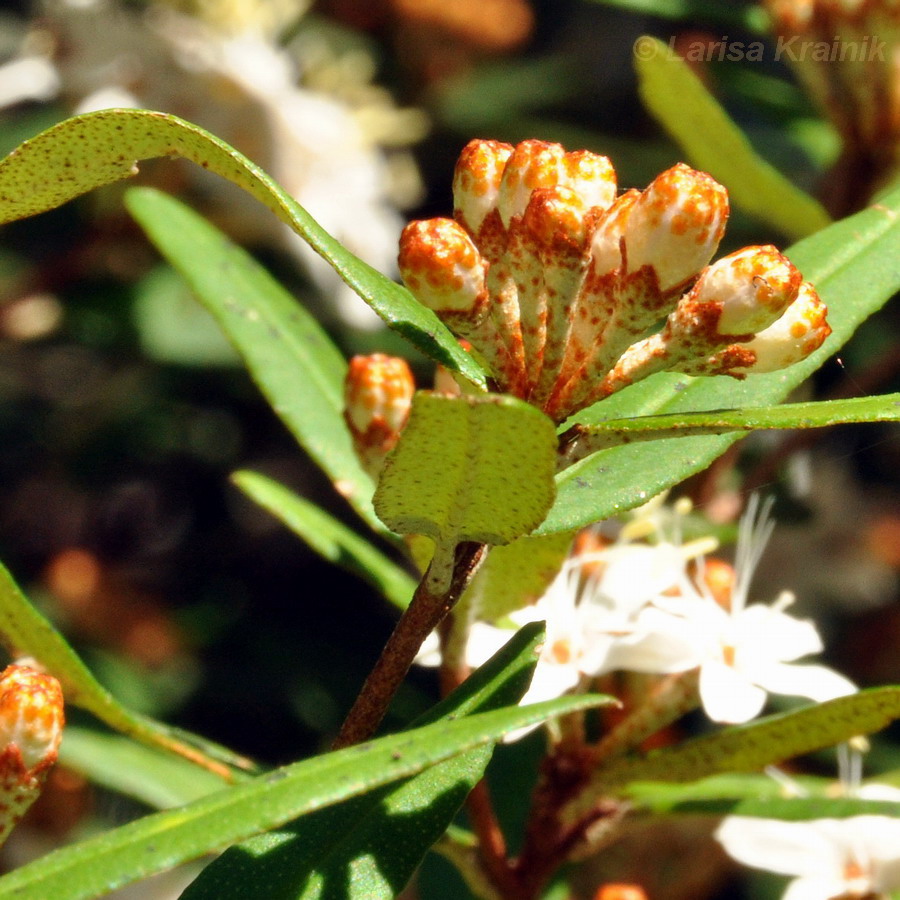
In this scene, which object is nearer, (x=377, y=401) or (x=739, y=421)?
(x=739, y=421)

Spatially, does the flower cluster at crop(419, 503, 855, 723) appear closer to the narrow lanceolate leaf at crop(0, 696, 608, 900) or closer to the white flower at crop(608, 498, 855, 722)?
the white flower at crop(608, 498, 855, 722)

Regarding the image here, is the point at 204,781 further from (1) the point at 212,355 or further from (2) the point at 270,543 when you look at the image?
(2) the point at 270,543

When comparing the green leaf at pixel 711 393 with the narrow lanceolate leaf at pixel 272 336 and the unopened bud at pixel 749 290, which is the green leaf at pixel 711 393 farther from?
the narrow lanceolate leaf at pixel 272 336

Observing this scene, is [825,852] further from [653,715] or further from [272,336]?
[272,336]

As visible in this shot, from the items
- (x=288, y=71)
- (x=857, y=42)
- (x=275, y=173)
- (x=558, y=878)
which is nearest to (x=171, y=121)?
(x=558, y=878)

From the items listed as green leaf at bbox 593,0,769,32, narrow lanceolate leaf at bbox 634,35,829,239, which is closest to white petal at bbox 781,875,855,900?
narrow lanceolate leaf at bbox 634,35,829,239

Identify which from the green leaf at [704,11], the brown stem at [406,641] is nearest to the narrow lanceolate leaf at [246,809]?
the brown stem at [406,641]
